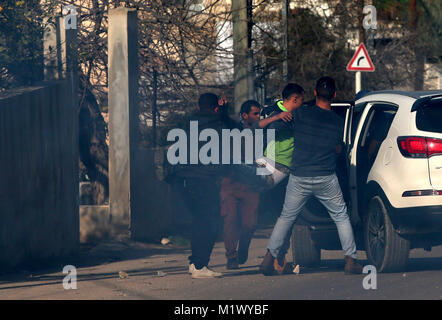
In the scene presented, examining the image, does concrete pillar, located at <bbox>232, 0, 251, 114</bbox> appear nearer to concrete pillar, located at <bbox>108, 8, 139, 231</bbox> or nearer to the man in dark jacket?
concrete pillar, located at <bbox>108, 8, 139, 231</bbox>

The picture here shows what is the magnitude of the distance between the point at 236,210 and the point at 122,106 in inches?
135

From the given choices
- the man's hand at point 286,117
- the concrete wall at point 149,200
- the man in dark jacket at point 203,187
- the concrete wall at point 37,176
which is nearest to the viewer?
the man's hand at point 286,117

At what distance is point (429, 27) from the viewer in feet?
107

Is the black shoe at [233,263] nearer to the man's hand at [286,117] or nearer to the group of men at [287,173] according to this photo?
the group of men at [287,173]

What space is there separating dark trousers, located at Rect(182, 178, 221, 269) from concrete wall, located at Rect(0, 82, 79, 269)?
1.93 metres

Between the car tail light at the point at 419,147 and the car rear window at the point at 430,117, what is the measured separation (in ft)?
0.37

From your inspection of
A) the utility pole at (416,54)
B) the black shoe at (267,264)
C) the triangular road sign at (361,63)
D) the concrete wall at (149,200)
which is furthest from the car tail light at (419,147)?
the utility pole at (416,54)

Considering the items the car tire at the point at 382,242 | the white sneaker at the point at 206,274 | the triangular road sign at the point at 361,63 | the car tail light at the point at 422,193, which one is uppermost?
the triangular road sign at the point at 361,63

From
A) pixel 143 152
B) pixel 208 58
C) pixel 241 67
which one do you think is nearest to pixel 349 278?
pixel 143 152

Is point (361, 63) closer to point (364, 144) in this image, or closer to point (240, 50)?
point (240, 50)

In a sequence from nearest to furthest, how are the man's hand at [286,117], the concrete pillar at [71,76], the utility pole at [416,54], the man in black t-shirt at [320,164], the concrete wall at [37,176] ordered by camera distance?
1. the man in black t-shirt at [320,164]
2. the man's hand at [286,117]
3. the concrete wall at [37,176]
4. the concrete pillar at [71,76]
5. the utility pole at [416,54]

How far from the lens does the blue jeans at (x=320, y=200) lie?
8.39 m

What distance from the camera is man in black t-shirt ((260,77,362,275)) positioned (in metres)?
8.34

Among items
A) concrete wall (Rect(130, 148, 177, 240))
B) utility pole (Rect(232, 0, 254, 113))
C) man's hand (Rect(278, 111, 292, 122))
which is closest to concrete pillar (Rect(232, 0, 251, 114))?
utility pole (Rect(232, 0, 254, 113))
